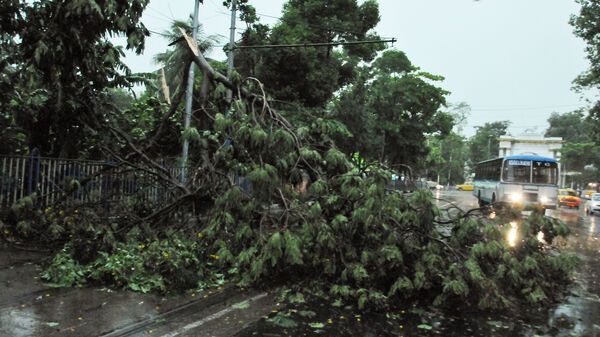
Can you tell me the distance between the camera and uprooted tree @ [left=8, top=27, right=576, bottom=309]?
5750 mm

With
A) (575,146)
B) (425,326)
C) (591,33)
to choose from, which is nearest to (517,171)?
(591,33)

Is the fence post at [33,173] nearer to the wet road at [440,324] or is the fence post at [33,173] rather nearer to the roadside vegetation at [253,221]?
the roadside vegetation at [253,221]

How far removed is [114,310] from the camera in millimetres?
4930

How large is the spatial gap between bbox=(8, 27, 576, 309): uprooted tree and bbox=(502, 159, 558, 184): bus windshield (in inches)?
645

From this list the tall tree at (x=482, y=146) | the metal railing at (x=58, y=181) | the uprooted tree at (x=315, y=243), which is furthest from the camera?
the tall tree at (x=482, y=146)

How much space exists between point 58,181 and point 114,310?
17.3 ft

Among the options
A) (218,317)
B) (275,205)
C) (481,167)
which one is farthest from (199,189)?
(481,167)

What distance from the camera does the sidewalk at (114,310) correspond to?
439 centimetres

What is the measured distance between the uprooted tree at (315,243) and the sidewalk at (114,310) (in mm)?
293

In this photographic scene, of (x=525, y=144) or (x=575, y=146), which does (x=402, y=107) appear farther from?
(x=525, y=144)

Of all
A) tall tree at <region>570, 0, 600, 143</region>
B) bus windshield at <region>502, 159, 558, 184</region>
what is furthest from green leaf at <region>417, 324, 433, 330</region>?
tall tree at <region>570, 0, 600, 143</region>

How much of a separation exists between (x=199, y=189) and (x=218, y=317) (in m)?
2.92

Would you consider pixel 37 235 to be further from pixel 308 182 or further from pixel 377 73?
pixel 377 73

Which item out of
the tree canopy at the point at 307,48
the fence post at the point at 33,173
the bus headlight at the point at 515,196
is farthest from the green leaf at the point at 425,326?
the bus headlight at the point at 515,196
